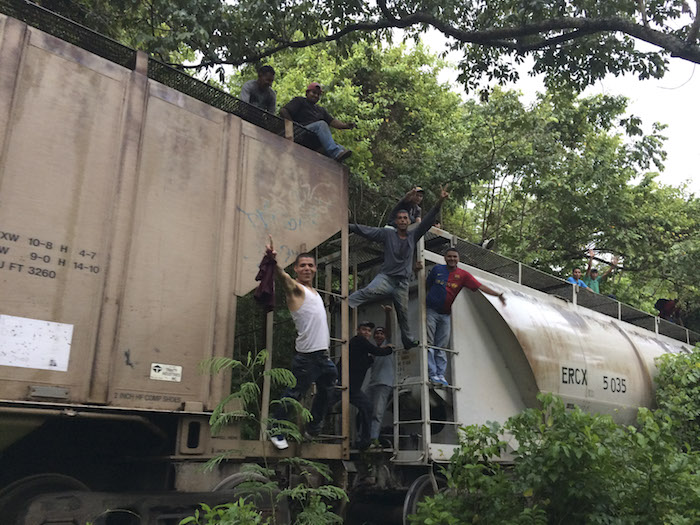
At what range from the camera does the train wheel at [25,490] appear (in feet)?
13.6

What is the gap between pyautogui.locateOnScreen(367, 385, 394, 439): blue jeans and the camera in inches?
280

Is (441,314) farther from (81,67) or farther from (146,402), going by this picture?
(81,67)

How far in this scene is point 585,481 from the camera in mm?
5195

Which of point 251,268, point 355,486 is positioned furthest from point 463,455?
point 251,268

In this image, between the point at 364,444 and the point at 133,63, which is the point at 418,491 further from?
the point at 133,63

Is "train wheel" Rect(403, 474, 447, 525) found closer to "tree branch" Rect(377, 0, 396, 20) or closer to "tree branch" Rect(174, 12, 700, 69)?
"tree branch" Rect(174, 12, 700, 69)

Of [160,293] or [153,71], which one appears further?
[153,71]

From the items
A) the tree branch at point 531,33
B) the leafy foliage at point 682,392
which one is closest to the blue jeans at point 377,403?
the leafy foliage at point 682,392

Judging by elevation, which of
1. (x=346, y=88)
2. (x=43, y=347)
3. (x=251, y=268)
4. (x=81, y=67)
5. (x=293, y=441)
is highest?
(x=346, y=88)

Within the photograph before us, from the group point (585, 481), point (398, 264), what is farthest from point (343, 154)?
point (585, 481)

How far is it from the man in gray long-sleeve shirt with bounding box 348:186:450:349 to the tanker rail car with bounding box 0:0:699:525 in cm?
43

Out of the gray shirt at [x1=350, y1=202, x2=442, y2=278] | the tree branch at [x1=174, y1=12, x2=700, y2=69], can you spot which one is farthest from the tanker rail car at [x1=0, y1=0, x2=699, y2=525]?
the tree branch at [x1=174, y1=12, x2=700, y2=69]

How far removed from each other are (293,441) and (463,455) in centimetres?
164

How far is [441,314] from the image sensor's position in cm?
759
